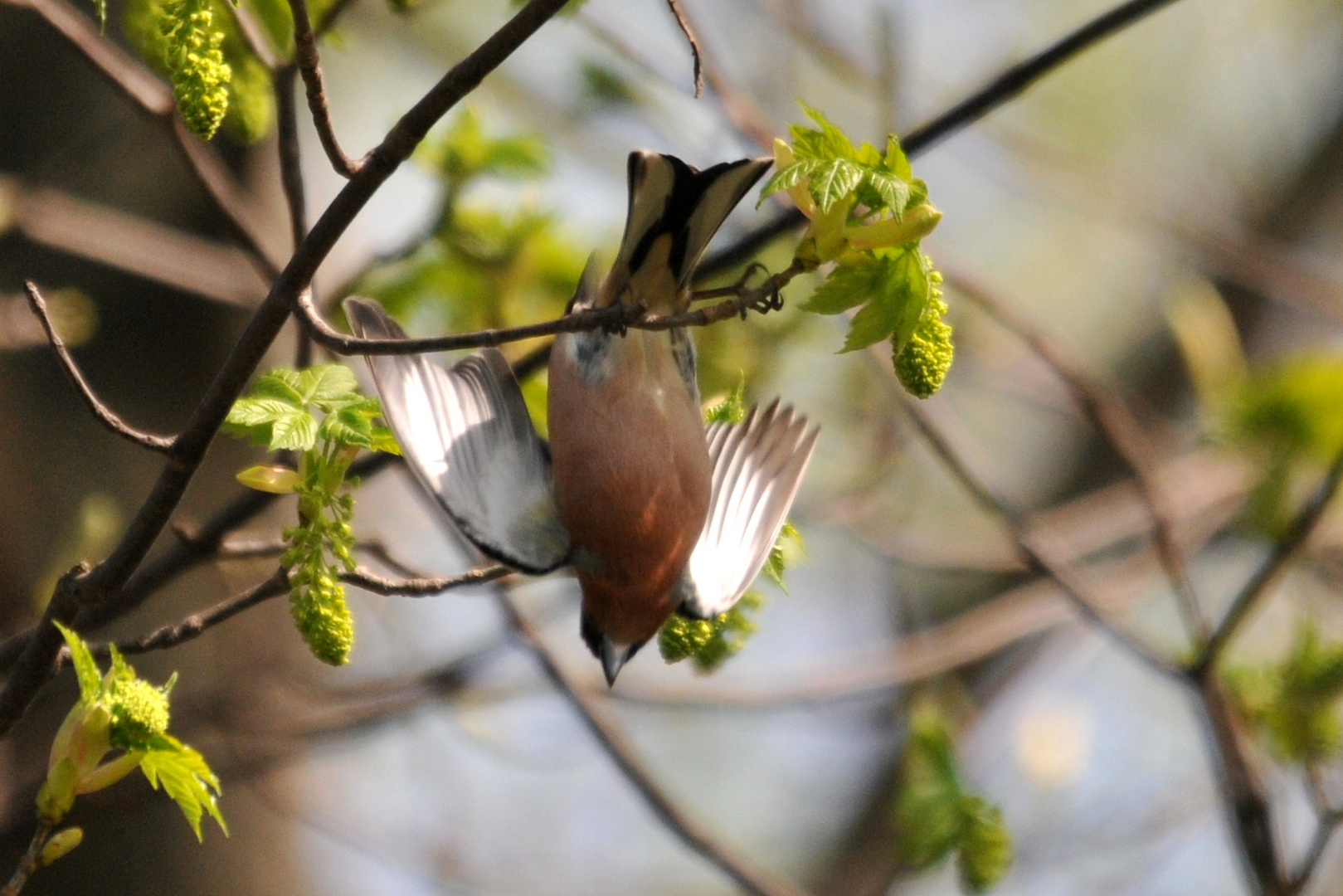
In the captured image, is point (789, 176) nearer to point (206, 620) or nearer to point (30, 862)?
point (206, 620)

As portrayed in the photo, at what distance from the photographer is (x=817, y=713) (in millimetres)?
5207

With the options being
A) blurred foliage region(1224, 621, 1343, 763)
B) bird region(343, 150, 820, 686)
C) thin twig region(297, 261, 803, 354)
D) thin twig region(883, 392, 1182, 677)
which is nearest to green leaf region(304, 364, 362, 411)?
thin twig region(297, 261, 803, 354)

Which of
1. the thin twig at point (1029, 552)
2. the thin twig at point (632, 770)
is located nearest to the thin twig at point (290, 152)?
the thin twig at point (632, 770)

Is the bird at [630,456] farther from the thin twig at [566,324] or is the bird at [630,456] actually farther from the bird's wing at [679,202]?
the thin twig at [566,324]

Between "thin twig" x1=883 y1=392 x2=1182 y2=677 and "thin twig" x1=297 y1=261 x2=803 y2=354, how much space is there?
1.66 meters

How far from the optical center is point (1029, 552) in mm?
3502

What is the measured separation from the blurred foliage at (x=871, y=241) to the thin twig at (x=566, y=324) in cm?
7

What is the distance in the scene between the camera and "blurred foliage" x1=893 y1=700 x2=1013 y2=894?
9.20ft

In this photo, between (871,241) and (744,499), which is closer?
(871,241)

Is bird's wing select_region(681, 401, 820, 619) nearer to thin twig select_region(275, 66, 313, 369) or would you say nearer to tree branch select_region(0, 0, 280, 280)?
thin twig select_region(275, 66, 313, 369)

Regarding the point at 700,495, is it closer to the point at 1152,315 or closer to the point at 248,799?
the point at 248,799

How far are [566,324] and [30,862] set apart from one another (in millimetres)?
1070

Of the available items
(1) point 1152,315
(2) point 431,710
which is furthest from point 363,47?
(1) point 1152,315

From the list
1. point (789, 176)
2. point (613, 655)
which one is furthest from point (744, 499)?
point (789, 176)
